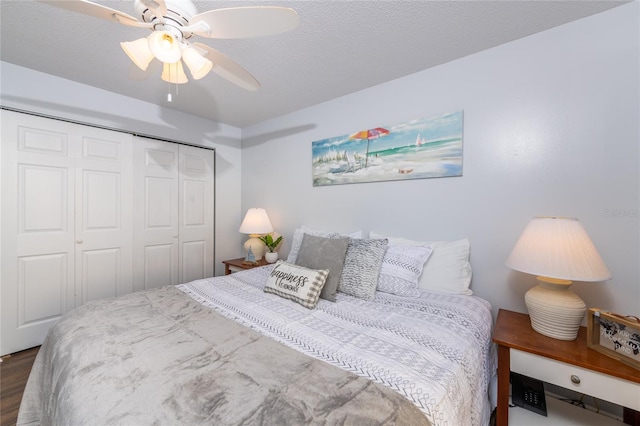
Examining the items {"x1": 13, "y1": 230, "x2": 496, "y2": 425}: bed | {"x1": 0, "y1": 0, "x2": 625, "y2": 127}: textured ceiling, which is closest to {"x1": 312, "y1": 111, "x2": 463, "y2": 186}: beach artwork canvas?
{"x1": 0, "y1": 0, "x2": 625, "y2": 127}: textured ceiling

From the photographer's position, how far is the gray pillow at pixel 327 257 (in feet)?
5.60

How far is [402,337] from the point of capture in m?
1.18

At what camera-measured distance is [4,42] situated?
183 centimetres

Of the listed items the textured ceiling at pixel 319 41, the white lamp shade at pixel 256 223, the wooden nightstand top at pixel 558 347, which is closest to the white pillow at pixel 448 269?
the wooden nightstand top at pixel 558 347

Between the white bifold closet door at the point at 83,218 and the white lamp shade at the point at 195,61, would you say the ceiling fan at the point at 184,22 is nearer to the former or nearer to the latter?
the white lamp shade at the point at 195,61

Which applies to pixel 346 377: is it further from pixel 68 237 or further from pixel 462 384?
pixel 68 237

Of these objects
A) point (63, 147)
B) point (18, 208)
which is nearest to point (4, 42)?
point (63, 147)

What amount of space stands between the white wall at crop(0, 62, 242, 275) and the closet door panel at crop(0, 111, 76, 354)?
0.17m

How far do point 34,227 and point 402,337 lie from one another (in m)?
3.09

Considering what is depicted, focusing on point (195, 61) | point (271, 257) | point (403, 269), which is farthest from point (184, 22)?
point (271, 257)

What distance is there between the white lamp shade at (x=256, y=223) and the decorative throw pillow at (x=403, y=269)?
1.57 m

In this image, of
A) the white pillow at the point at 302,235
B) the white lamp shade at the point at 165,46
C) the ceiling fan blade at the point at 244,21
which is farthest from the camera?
the white pillow at the point at 302,235

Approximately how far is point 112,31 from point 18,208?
1.71 meters

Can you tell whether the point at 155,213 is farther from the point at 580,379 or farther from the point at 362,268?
the point at 580,379
